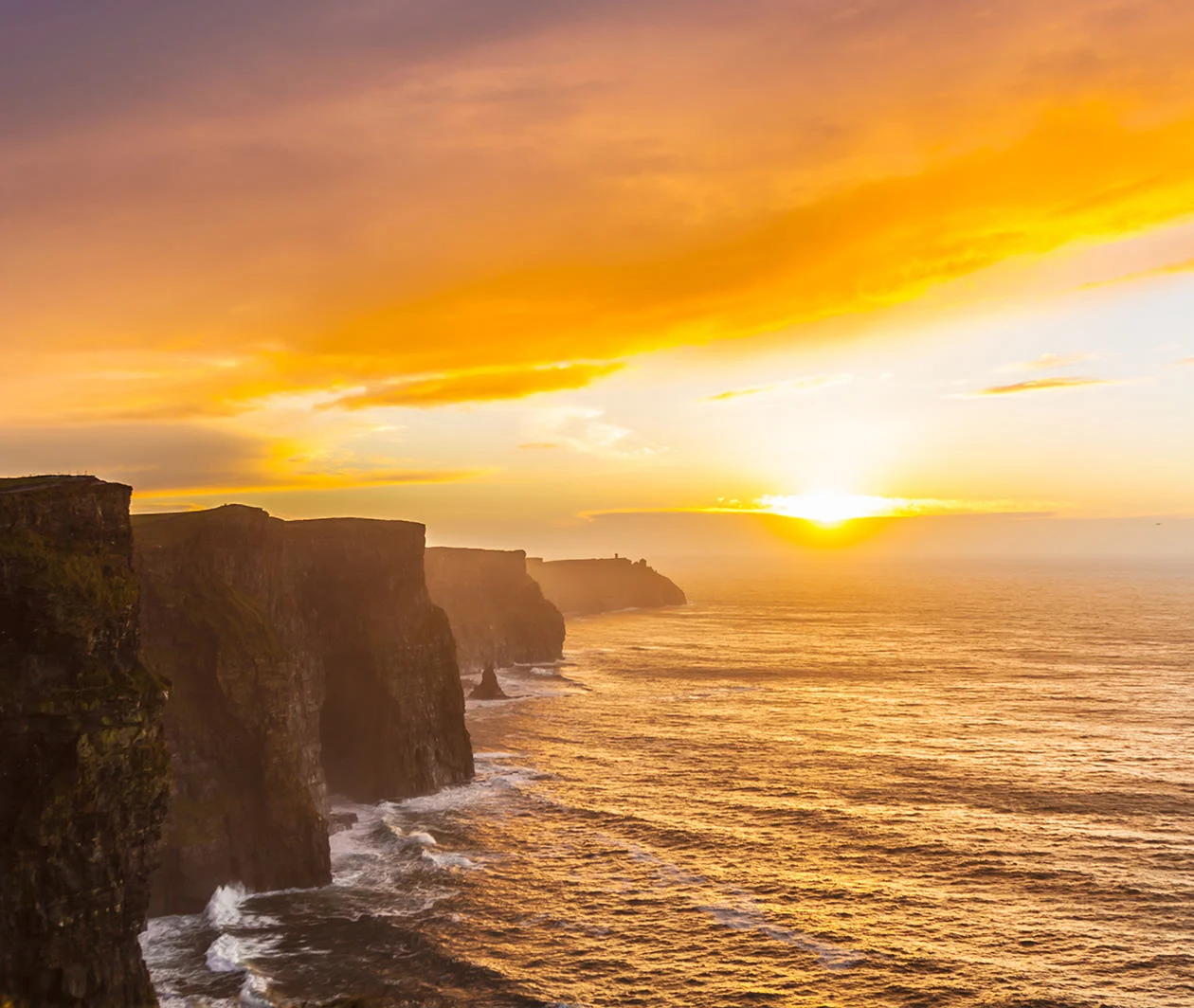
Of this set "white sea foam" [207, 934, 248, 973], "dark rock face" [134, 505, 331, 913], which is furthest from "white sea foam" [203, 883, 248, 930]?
"white sea foam" [207, 934, 248, 973]

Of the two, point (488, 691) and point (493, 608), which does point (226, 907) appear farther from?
point (493, 608)

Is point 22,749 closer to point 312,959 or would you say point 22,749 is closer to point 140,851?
point 140,851

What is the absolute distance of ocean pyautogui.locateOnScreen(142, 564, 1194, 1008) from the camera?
4378cm

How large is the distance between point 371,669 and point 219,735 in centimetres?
2141

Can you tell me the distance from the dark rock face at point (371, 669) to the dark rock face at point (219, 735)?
16755 mm

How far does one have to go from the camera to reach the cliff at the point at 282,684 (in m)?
54.9

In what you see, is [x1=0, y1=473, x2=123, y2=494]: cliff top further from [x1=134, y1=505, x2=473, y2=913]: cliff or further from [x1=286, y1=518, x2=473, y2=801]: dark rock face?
[x1=286, y1=518, x2=473, y2=801]: dark rock face

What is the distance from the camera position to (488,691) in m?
128

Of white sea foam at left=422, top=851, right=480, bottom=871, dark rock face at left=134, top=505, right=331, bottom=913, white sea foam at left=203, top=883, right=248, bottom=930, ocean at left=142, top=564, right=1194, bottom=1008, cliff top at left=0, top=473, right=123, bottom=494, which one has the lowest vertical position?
ocean at left=142, top=564, right=1194, bottom=1008

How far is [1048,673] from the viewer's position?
13975cm

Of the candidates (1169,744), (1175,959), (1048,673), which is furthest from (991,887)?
(1048,673)

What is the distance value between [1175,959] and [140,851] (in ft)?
165

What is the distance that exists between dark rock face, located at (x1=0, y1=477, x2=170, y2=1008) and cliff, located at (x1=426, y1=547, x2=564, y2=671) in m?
116

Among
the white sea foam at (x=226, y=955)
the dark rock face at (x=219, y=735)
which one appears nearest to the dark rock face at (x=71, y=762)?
the white sea foam at (x=226, y=955)
